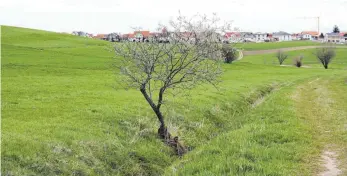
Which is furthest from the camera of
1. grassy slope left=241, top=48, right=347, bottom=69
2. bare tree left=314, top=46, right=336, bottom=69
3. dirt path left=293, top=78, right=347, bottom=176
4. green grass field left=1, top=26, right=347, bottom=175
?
grassy slope left=241, top=48, right=347, bottom=69

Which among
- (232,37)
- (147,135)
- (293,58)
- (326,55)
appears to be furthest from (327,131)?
(293,58)

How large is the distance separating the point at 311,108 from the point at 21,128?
2140cm

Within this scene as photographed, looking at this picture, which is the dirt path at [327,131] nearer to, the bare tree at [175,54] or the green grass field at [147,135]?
the green grass field at [147,135]

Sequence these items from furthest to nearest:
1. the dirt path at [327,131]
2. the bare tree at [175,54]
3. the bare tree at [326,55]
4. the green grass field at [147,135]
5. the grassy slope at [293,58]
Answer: the grassy slope at [293,58], the bare tree at [326,55], the bare tree at [175,54], the dirt path at [327,131], the green grass field at [147,135]

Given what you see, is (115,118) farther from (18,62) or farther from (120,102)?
(18,62)

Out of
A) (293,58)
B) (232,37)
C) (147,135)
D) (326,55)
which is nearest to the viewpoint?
(147,135)

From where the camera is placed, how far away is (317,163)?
14867 millimetres

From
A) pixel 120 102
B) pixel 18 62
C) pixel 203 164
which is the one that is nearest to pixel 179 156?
pixel 203 164

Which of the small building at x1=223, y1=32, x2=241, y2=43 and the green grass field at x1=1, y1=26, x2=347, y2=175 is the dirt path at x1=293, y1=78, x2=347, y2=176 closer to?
the green grass field at x1=1, y1=26, x2=347, y2=175

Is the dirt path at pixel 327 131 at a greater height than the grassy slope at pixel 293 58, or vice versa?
the dirt path at pixel 327 131

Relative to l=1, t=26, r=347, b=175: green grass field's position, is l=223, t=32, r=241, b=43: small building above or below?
above

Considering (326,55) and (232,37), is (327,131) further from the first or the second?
(326,55)

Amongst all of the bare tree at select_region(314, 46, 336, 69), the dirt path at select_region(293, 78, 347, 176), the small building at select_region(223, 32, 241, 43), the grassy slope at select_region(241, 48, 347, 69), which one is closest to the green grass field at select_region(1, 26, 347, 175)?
the dirt path at select_region(293, 78, 347, 176)

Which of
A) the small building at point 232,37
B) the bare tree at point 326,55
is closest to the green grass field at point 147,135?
the small building at point 232,37
